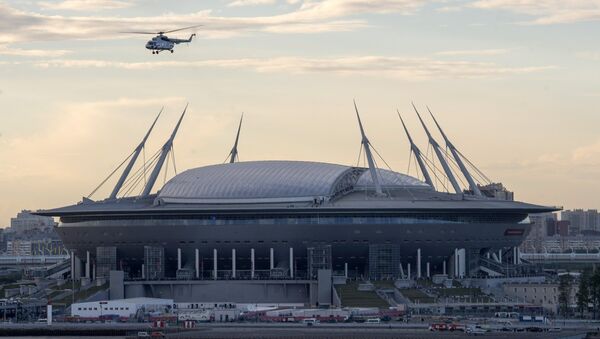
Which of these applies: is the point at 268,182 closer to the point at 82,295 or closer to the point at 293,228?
the point at 293,228

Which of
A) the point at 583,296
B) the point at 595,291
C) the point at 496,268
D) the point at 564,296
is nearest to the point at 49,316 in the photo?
the point at 564,296

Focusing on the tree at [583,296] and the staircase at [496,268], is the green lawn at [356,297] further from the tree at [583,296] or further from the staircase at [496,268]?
the staircase at [496,268]

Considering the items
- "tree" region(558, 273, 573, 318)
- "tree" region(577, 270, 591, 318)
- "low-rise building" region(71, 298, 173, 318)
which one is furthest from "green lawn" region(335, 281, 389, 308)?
"tree" region(577, 270, 591, 318)

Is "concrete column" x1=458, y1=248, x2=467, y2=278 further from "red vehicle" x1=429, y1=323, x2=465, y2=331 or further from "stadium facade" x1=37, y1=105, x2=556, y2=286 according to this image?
Result: "red vehicle" x1=429, y1=323, x2=465, y2=331

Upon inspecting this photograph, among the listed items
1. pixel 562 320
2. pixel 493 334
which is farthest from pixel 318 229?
pixel 493 334

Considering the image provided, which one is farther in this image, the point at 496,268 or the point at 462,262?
the point at 496,268
